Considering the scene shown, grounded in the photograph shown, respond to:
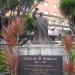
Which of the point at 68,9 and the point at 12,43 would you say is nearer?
the point at 12,43

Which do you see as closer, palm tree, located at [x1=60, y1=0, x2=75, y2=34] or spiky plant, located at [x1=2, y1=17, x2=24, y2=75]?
spiky plant, located at [x1=2, y1=17, x2=24, y2=75]

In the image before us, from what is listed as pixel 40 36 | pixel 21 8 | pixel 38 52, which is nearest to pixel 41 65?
pixel 38 52

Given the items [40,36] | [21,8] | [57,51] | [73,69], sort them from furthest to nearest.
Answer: [21,8]
[40,36]
[57,51]
[73,69]

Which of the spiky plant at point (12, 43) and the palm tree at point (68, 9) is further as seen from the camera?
the palm tree at point (68, 9)

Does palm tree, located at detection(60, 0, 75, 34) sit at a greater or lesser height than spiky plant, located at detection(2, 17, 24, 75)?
greater

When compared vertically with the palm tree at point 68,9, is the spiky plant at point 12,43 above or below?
below

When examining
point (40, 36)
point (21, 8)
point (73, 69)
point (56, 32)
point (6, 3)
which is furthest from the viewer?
point (56, 32)

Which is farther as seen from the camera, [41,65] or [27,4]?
[27,4]

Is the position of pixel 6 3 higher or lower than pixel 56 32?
higher

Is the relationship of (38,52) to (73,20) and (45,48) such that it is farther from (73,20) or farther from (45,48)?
(73,20)

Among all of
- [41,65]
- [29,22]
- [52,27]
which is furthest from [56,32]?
[41,65]

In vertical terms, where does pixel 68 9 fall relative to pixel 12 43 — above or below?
above

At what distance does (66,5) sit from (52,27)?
1450 centimetres

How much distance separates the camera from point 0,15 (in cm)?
3350
